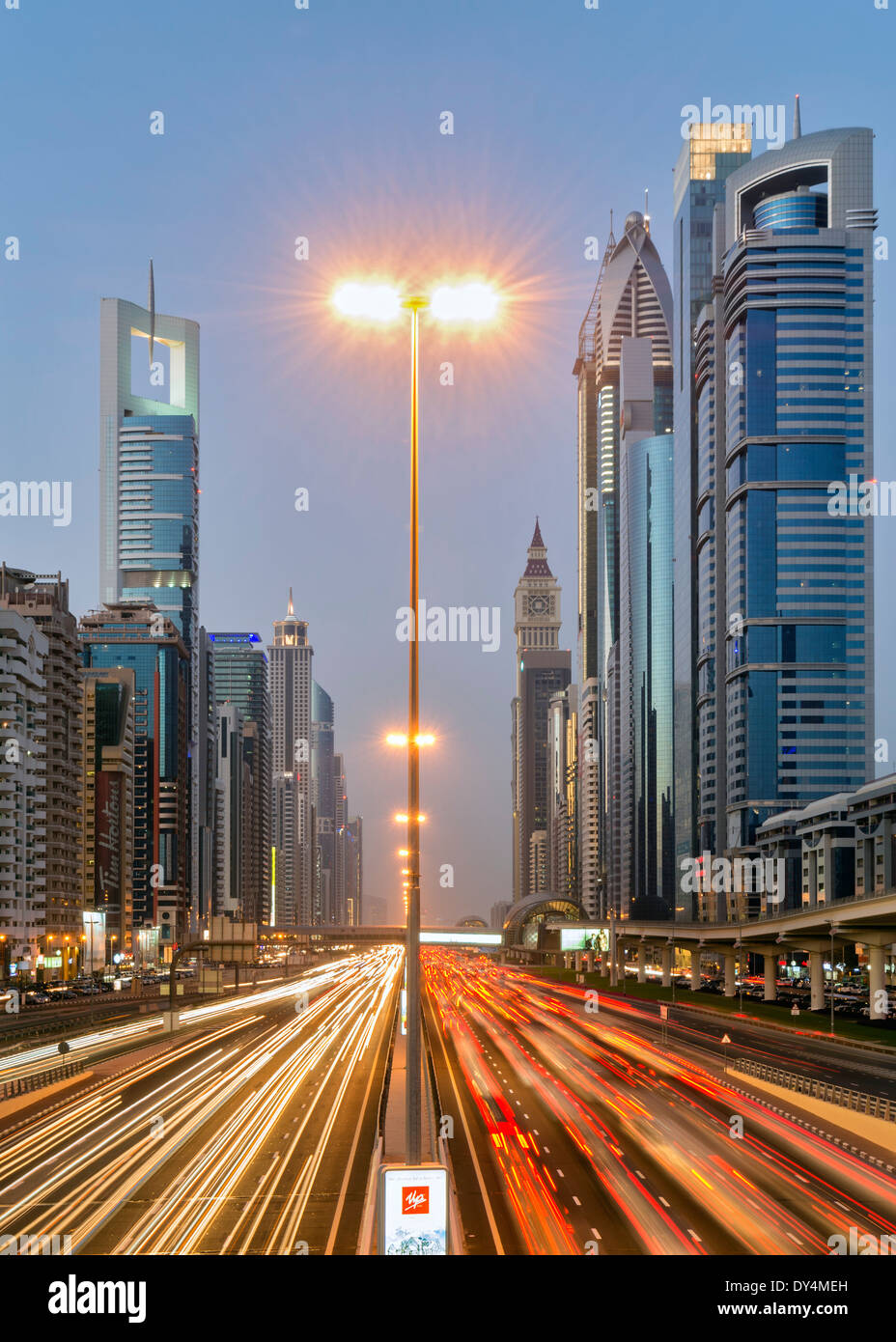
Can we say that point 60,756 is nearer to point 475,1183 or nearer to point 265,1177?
point 265,1177

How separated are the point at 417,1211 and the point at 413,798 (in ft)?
24.6

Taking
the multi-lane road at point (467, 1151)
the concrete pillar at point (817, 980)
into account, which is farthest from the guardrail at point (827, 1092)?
the concrete pillar at point (817, 980)

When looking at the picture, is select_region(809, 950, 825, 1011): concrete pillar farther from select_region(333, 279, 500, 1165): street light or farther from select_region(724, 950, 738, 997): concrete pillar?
select_region(333, 279, 500, 1165): street light

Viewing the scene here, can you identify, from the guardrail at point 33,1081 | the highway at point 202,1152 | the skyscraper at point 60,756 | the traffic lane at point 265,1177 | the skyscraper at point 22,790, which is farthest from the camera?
the skyscraper at point 60,756

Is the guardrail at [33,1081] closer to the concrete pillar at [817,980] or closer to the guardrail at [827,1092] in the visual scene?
the guardrail at [827,1092]

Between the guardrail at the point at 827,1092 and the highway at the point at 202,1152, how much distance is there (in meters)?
16.0

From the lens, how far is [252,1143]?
43.6 metres

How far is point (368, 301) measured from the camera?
72.6ft

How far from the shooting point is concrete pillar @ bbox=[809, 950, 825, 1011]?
4515 inches

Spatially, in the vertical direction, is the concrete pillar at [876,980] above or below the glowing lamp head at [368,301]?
below

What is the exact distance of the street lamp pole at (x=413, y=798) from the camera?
2142 centimetres
